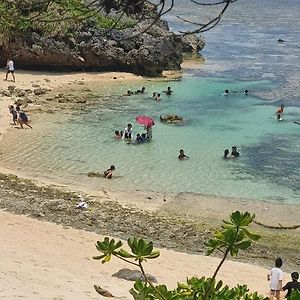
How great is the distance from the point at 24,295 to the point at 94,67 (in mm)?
27196

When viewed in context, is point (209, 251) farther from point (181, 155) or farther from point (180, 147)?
point (180, 147)

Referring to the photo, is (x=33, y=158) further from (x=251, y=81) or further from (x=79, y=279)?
(x=251, y=81)

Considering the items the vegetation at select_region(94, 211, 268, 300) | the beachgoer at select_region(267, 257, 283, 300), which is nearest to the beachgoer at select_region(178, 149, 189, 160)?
the beachgoer at select_region(267, 257, 283, 300)

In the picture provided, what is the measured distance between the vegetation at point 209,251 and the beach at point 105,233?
17.0ft

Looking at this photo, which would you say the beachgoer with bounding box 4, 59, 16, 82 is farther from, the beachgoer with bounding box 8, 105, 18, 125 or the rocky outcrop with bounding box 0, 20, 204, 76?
the beachgoer with bounding box 8, 105, 18, 125

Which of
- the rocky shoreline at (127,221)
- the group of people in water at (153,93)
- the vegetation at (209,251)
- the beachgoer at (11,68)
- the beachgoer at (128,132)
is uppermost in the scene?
the vegetation at (209,251)

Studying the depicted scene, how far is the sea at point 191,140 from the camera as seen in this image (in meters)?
18.8

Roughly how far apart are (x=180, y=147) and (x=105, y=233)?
8427 mm

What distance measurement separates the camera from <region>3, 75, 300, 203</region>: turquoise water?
18.7 m

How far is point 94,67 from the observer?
3569 centimetres

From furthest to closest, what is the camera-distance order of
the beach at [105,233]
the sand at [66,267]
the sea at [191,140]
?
the sea at [191,140] → the beach at [105,233] → the sand at [66,267]

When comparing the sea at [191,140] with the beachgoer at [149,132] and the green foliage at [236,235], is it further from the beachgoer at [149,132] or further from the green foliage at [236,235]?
the green foliage at [236,235]

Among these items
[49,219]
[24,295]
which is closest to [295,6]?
[49,219]

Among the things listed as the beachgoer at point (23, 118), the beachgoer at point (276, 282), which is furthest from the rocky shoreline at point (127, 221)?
the beachgoer at point (23, 118)
